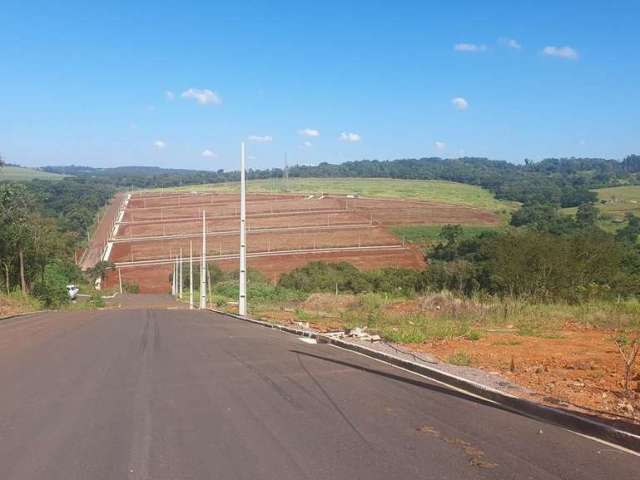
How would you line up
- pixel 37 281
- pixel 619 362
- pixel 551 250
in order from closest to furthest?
pixel 619 362, pixel 551 250, pixel 37 281

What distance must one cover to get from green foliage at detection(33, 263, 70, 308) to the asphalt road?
45390 mm

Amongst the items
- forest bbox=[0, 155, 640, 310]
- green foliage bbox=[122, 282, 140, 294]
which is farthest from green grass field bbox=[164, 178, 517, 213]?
green foliage bbox=[122, 282, 140, 294]

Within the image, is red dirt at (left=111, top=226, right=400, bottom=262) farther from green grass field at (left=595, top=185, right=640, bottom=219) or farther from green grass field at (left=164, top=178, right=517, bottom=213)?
green grass field at (left=595, top=185, right=640, bottom=219)

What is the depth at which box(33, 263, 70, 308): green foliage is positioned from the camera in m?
54.9

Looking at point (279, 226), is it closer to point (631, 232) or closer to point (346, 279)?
point (346, 279)

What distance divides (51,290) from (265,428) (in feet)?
172

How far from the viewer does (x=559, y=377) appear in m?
10.6

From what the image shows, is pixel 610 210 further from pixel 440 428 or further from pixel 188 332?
pixel 440 428

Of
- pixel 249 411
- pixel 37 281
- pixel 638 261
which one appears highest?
pixel 249 411

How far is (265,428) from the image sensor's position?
7344mm

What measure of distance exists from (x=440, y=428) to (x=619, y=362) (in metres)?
6.22

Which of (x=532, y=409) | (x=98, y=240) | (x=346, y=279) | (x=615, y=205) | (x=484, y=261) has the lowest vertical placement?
(x=98, y=240)

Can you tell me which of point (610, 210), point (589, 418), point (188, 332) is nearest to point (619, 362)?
point (589, 418)

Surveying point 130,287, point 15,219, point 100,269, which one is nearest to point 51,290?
point 15,219
